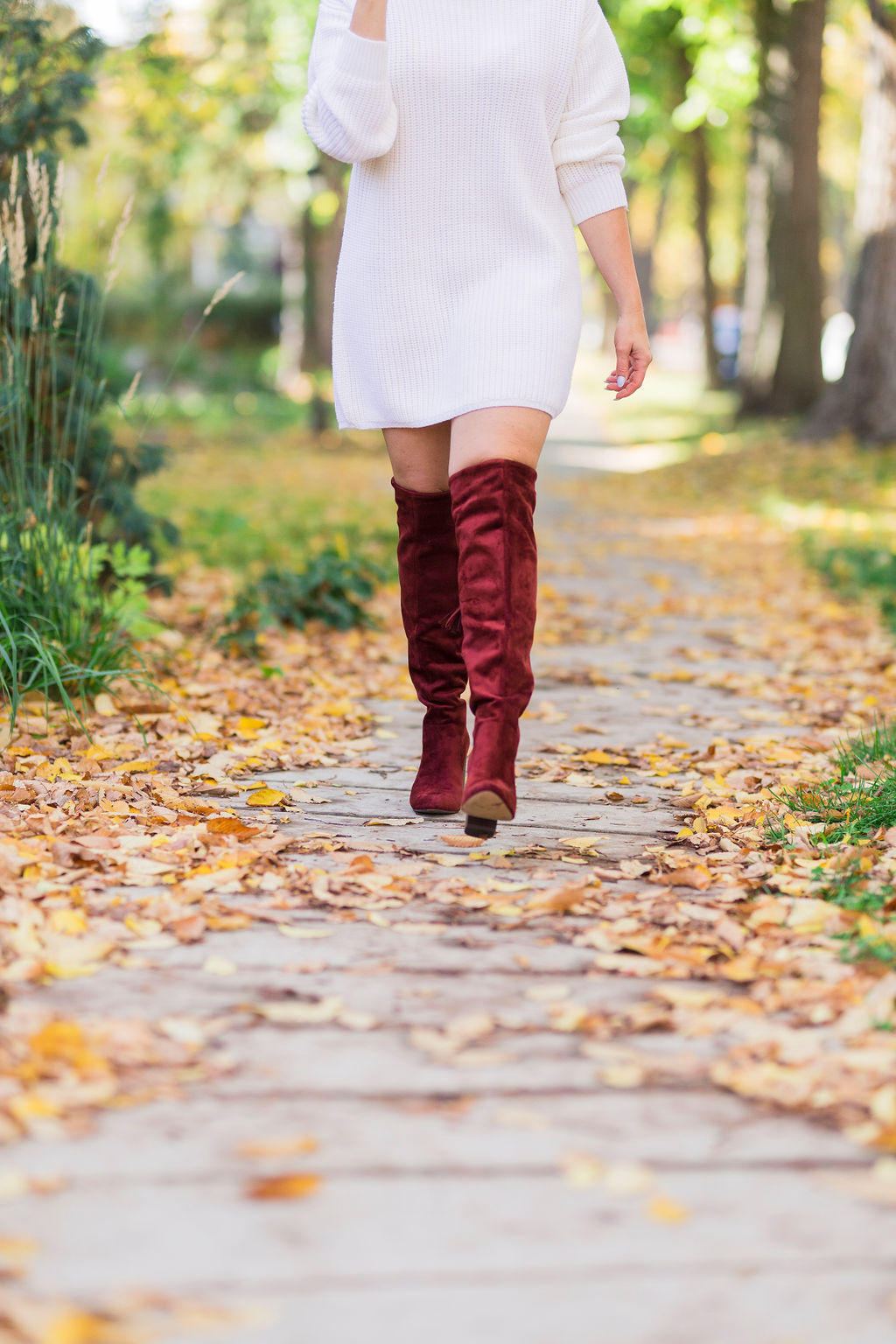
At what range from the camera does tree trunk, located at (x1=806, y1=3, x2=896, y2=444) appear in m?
11.1

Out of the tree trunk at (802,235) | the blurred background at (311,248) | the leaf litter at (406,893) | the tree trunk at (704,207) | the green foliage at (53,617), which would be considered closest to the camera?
the leaf litter at (406,893)

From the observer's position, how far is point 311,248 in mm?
20016

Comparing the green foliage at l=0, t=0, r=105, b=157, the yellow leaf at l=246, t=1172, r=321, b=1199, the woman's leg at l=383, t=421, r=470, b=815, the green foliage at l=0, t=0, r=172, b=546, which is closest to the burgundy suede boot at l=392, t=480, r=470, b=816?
the woman's leg at l=383, t=421, r=470, b=815

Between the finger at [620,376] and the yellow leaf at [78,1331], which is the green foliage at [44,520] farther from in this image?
the yellow leaf at [78,1331]

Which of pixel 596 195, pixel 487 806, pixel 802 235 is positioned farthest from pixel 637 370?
pixel 802 235

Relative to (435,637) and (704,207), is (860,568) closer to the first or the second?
(435,637)

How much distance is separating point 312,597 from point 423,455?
109 inches

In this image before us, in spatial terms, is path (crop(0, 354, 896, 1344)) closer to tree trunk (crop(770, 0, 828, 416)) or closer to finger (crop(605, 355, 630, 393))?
finger (crop(605, 355, 630, 393))

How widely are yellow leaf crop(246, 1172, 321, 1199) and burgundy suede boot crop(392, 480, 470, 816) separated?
153 centimetres

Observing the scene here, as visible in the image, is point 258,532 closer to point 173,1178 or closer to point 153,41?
point 153,41

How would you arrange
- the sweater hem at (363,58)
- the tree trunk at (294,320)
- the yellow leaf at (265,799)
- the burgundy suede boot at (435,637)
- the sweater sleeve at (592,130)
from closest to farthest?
the sweater hem at (363,58)
the sweater sleeve at (592,130)
the burgundy suede boot at (435,637)
the yellow leaf at (265,799)
the tree trunk at (294,320)

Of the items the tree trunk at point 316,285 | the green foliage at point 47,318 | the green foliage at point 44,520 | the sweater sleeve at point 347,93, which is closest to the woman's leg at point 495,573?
the sweater sleeve at point 347,93

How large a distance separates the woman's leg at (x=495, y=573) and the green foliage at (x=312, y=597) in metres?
2.60

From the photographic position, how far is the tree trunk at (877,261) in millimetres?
11055
